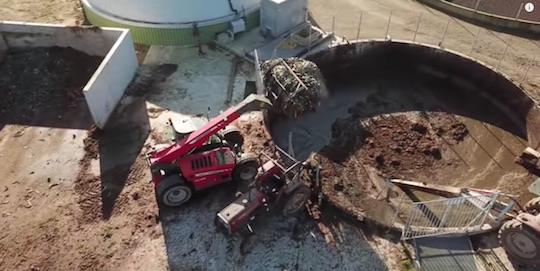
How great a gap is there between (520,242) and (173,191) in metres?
8.67

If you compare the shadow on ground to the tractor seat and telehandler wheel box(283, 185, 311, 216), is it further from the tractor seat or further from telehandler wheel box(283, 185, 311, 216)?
telehandler wheel box(283, 185, 311, 216)

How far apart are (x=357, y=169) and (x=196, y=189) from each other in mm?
5059

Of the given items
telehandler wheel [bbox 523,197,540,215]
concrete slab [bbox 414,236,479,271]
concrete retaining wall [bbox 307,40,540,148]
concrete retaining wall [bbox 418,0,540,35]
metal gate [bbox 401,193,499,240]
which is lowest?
concrete slab [bbox 414,236,479,271]

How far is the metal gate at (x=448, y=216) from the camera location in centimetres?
1128

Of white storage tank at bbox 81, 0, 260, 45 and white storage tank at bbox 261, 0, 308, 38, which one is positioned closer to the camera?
white storage tank at bbox 261, 0, 308, 38

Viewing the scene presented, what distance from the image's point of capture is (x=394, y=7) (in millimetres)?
20781

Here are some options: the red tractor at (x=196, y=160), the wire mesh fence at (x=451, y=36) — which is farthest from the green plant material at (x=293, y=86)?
the wire mesh fence at (x=451, y=36)

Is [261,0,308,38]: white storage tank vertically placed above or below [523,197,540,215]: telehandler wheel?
above

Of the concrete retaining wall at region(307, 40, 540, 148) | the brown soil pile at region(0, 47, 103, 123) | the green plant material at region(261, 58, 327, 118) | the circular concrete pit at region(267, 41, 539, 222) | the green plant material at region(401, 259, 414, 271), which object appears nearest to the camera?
the green plant material at region(401, 259, 414, 271)

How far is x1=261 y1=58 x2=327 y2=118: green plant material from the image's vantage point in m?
13.1

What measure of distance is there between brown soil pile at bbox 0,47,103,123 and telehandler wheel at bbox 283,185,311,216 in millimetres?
8944

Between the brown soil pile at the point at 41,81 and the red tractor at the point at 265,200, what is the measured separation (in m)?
8.05

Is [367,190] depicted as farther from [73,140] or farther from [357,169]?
[73,140]

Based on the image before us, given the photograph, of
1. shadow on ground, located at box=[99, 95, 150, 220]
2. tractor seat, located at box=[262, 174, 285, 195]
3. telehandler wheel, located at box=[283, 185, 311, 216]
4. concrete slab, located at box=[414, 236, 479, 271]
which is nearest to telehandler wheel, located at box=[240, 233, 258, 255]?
telehandler wheel, located at box=[283, 185, 311, 216]
